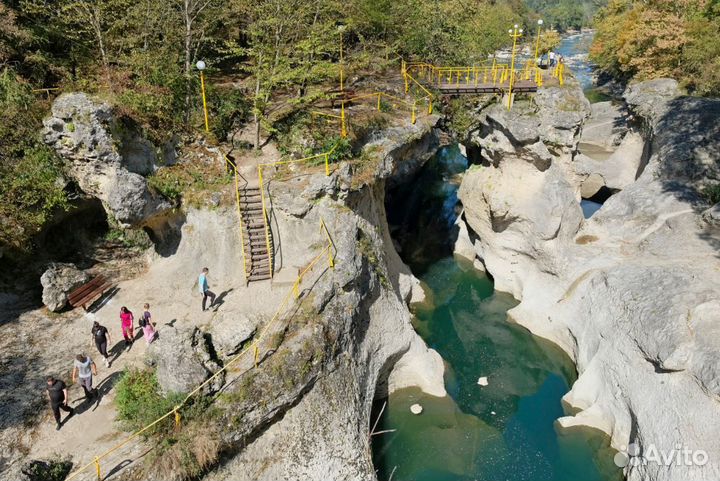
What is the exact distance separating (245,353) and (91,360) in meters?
3.93

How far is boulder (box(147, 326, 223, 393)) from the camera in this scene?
11648mm

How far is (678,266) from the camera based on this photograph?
17.2 m

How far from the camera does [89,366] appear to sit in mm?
11984

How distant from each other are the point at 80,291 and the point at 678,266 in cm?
2055

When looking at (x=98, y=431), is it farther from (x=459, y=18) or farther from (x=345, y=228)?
(x=459, y=18)

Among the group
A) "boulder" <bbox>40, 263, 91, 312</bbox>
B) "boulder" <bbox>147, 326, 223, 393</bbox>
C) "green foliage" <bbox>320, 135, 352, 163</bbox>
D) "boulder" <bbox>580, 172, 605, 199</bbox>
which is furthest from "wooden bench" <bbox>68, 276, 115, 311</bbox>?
"boulder" <bbox>580, 172, 605, 199</bbox>

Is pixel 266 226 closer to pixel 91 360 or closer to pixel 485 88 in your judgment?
pixel 91 360

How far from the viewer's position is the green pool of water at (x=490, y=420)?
16.1 meters

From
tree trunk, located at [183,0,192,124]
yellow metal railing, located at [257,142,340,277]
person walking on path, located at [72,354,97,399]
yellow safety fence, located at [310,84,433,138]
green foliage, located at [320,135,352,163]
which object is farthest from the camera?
yellow safety fence, located at [310,84,433,138]

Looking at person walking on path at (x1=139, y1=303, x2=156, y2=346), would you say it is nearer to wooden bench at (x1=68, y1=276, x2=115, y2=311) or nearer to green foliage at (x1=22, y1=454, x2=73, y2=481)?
wooden bench at (x1=68, y1=276, x2=115, y2=311)

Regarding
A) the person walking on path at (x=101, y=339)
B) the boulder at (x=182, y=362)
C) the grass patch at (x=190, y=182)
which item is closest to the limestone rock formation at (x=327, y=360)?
the boulder at (x=182, y=362)

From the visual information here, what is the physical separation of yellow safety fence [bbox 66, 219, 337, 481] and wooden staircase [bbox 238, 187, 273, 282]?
152 centimetres

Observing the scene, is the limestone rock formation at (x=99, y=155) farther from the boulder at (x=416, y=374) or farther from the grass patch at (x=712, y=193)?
the grass patch at (x=712, y=193)

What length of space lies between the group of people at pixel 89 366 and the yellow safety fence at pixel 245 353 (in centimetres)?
172
